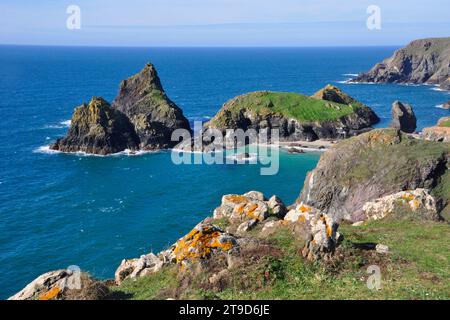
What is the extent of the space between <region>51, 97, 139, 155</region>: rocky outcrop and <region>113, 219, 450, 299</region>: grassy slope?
7755cm

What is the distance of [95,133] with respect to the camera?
326 feet

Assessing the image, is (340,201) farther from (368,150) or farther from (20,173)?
(20,173)

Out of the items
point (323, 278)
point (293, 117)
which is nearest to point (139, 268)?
point (323, 278)

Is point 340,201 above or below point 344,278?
below

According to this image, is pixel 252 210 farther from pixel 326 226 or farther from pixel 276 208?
pixel 326 226

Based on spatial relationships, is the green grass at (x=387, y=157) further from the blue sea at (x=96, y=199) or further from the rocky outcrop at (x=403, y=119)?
the rocky outcrop at (x=403, y=119)

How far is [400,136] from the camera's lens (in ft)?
187

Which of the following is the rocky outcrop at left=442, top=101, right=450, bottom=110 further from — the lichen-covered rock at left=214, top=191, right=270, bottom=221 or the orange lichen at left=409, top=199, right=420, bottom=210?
the lichen-covered rock at left=214, top=191, right=270, bottom=221

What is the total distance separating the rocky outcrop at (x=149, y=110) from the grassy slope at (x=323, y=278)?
79.9 meters

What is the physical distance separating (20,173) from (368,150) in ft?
211

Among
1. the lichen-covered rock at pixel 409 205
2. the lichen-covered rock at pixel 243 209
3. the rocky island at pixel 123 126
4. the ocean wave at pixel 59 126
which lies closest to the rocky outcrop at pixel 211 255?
the lichen-covered rock at pixel 243 209

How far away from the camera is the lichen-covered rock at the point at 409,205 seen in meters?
35.2

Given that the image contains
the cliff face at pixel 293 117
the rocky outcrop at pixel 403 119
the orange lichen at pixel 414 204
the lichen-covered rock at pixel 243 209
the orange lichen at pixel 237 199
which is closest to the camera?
the lichen-covered rock at pixel 243 209

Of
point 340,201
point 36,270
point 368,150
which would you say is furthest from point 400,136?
point 36,270
